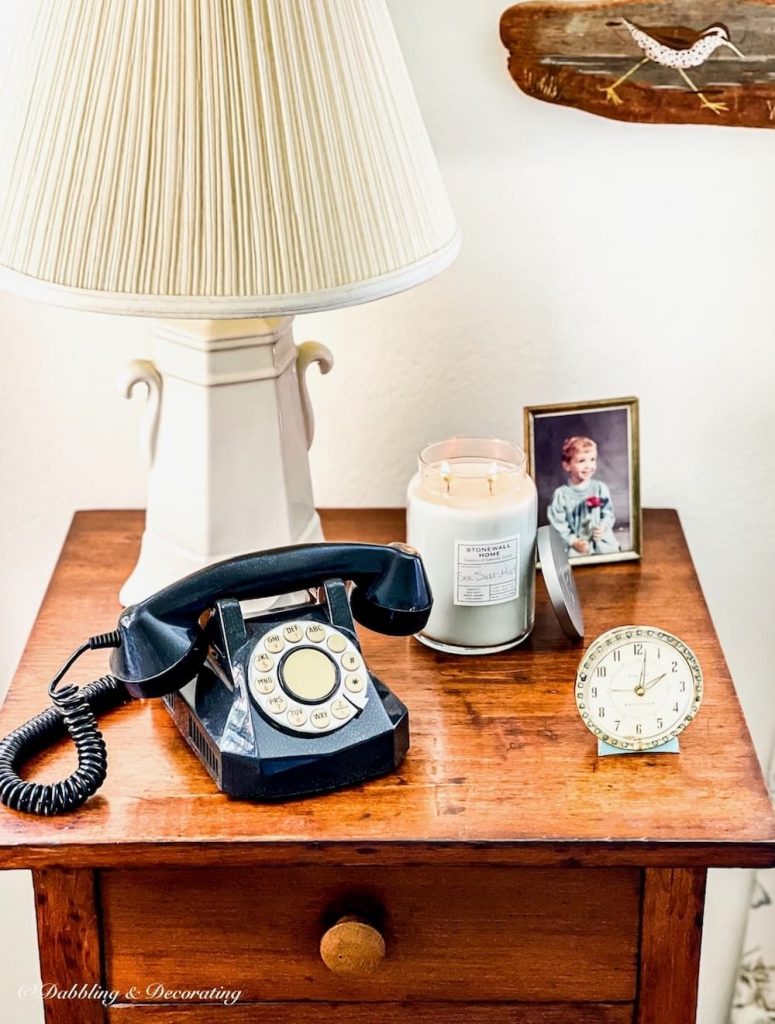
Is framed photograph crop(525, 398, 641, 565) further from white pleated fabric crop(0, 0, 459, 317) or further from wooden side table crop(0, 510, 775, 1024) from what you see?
white pleated fabric crop(0, 0, 459, 317)

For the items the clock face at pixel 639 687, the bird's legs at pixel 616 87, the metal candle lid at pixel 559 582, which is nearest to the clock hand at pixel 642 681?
the clock face at pixel 639 687

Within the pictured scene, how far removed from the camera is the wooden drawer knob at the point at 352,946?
87cm

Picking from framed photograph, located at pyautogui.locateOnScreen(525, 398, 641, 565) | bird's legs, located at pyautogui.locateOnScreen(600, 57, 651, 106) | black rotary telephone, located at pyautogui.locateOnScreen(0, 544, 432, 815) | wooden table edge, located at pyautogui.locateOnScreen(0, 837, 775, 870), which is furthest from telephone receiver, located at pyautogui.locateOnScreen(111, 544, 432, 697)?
bird's legs, located at pyautogui.locateOnScreen(600, 57, 651, 106)

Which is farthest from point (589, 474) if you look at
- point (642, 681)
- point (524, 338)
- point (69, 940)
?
point (69, 940)

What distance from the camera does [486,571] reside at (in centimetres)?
100

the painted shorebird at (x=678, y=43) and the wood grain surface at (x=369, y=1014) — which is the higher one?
the painted shorebird at (x=678, y=43)

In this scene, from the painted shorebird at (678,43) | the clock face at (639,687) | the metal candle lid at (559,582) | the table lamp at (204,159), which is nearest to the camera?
the table lamp at (204,159)

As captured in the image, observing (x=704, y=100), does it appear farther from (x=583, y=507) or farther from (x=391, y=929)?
(x=391, y=929)

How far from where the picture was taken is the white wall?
3.81ft

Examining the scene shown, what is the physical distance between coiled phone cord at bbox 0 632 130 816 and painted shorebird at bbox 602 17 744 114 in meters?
0.66

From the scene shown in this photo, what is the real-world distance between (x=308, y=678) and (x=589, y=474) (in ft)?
1.25

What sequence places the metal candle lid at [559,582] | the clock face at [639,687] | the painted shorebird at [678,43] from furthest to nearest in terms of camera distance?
the painted shorebird at [678,43], the metal candle lid at [559,582], the clock face at [639,687]

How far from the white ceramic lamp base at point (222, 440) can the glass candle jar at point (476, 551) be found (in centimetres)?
10

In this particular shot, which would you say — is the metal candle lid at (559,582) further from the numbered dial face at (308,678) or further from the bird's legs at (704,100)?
the bird's legs at (704,100)
